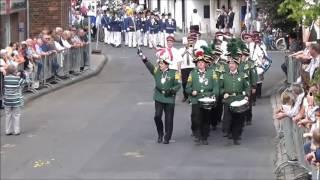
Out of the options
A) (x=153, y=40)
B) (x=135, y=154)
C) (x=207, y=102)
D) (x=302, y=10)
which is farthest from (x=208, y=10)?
(x=302, y=10)

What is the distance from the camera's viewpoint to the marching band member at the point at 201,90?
1511cm

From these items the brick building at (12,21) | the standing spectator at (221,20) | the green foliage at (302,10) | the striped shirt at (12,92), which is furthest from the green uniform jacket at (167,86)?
the standing spectator at (221,20)

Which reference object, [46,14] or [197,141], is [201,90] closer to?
[197,141]

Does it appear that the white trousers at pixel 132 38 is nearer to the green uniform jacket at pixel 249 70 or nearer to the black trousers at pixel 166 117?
the green uniform jacket at pixel 249 70

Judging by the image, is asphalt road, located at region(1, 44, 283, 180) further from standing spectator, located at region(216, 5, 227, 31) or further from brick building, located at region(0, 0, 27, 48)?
standing spectator, located at region(216, 5, 227, 31)

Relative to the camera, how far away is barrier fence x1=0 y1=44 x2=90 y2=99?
22.2 m

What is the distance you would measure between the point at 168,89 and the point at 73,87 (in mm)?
10033

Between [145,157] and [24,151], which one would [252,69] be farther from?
[24,151]

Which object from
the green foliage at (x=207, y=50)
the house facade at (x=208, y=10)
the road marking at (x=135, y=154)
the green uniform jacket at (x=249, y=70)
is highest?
the house facade at (x=208, y=10)

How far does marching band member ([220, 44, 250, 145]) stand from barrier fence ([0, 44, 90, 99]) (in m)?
6.88

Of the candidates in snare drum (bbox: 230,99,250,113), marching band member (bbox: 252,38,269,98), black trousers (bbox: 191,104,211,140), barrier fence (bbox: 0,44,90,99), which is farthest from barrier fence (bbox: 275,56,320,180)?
barrier fence (bbox: 0,44,90,99)

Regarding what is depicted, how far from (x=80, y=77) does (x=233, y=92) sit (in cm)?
1232

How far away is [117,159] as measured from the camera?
1360cm

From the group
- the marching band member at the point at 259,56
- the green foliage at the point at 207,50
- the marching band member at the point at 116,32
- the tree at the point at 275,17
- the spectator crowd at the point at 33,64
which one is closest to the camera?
the spectator crowd at the point at 33,64
